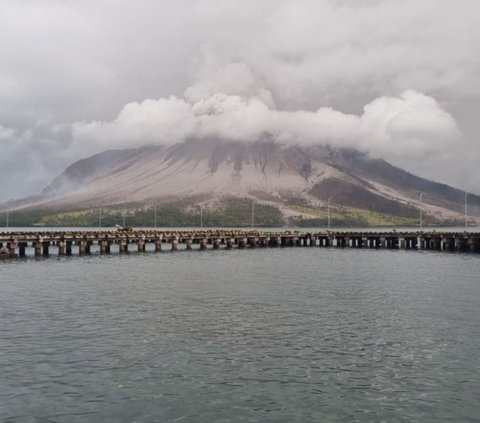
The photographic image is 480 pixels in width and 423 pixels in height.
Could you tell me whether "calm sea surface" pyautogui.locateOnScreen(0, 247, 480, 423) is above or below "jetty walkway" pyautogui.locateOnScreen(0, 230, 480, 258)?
below

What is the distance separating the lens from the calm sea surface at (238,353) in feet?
71.3

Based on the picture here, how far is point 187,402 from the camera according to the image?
73.2ft

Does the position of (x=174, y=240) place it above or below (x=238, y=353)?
above

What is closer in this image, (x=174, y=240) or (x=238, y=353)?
(x=238, y=353)

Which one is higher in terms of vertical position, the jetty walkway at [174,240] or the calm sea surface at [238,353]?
the jetty walkway at [174,240]

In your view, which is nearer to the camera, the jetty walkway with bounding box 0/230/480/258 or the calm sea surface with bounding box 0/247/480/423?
the calm sea surface with bounding box 0/247/480/423

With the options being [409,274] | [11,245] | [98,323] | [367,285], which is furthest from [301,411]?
[11,245]

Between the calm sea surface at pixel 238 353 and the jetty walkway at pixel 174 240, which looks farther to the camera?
the jetty walkway at pixel 174 240

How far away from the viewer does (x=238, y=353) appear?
96.5 feet

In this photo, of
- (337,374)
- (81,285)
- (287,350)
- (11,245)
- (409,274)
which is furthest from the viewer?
(11,245)

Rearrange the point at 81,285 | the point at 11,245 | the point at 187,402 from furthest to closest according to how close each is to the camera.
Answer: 1. the point at 11,245
2. the point at 81,285
3. the point at 187,402

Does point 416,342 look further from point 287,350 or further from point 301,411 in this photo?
point 301,411

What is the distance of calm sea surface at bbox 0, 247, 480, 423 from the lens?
21.7 m

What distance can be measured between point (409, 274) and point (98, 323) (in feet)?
165
